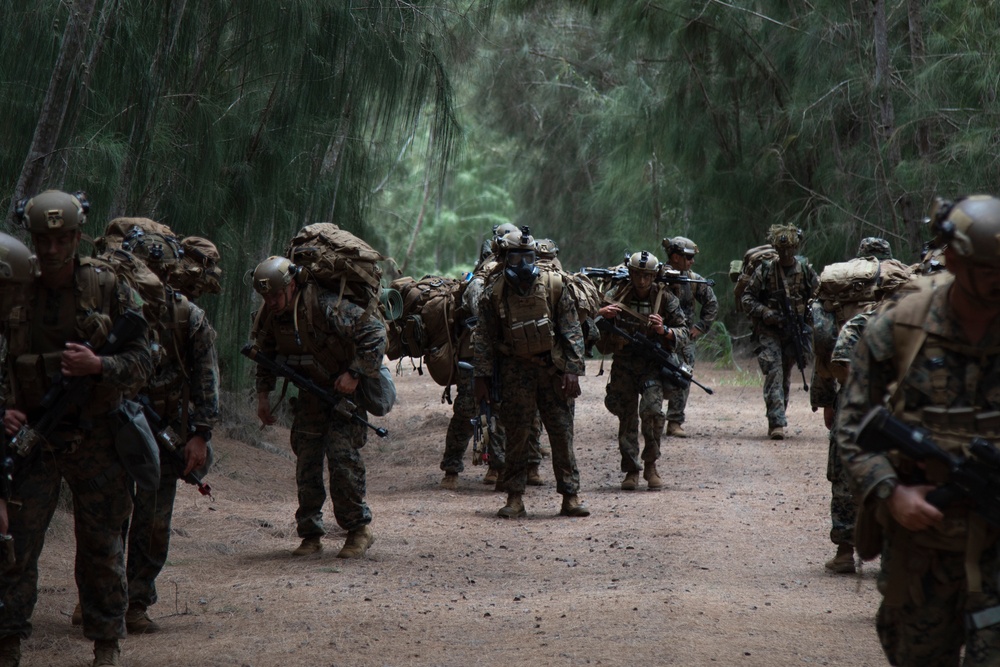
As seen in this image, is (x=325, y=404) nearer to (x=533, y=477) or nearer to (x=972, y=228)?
(x=533, y=477)

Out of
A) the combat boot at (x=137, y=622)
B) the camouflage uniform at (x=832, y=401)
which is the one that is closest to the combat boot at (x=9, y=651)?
the combat boot at (x=137, y=622)

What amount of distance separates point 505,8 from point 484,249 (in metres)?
5.22

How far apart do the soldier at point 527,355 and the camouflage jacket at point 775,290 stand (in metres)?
4.63

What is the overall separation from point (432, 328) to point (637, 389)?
1.95 meters

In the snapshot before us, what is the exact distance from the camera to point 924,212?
1462 centimetres

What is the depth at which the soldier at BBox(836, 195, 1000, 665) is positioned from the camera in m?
3.33

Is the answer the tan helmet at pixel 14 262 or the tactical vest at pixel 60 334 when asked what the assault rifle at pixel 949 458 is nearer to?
the tactical vest at pixel 60 334

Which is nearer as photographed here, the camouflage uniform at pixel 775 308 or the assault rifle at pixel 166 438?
the assault rifle at pixel 166 438

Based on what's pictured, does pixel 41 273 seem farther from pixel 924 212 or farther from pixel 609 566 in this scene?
pixel 924 212

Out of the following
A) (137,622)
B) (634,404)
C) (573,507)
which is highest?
(634,404)

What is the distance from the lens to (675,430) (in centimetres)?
1335

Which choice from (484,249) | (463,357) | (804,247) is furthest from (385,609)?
(804,247)

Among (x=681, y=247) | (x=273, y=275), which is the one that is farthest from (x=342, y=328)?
(x=681, y=247)

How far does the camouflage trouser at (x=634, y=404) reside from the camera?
10.1 m
